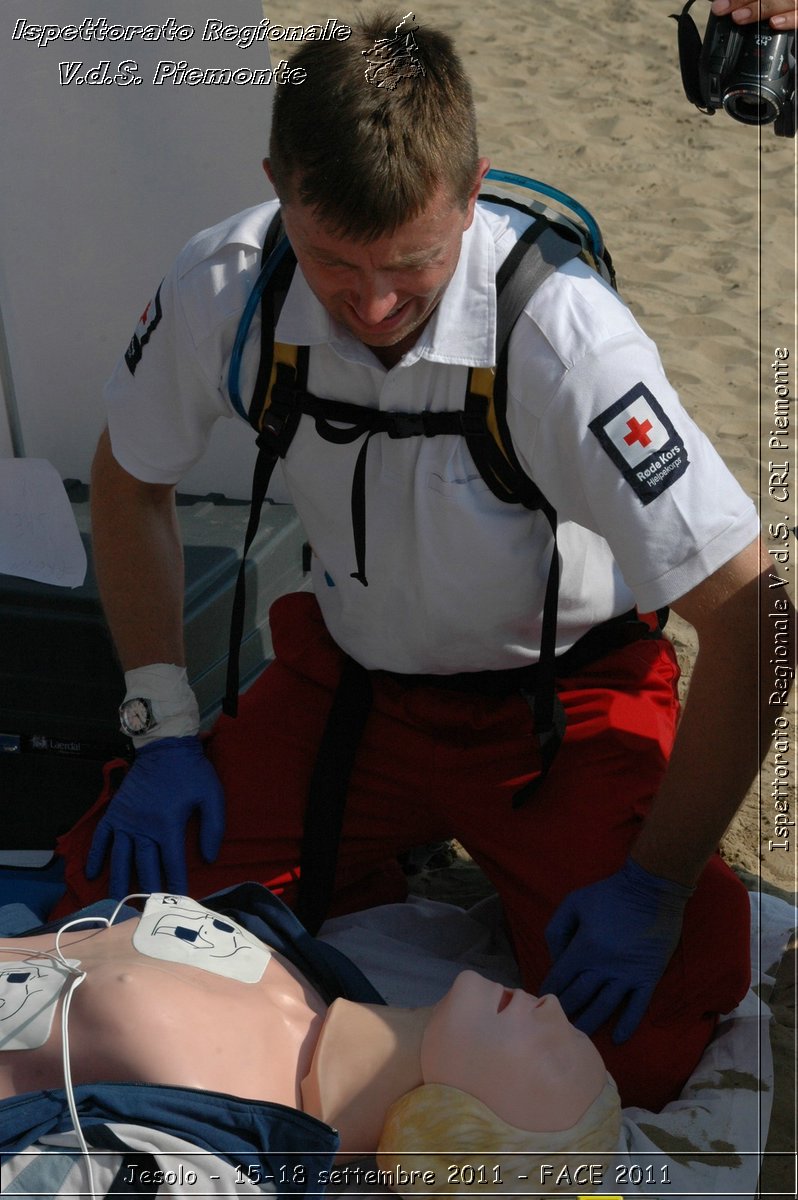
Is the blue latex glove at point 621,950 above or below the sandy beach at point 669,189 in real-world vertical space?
above

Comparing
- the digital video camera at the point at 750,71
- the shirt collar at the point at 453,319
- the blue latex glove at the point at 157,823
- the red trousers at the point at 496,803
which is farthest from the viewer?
the blue latex glove at the point at 157,823

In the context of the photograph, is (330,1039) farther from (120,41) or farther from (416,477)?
(120,41)

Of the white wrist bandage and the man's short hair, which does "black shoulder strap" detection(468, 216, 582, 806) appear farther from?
the white wrist bandage

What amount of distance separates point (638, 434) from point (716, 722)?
0.44 meters

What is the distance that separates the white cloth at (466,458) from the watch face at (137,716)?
37 centimetres

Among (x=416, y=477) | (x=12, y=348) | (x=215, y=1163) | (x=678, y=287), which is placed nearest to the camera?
(x=215, y=1163)

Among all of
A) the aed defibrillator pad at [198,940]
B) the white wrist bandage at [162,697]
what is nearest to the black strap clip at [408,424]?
the white wrist bandage at [162,697]

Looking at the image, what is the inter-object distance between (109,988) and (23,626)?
42.1 inches

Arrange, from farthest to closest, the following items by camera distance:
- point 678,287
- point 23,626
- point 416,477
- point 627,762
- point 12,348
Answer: point 678,287, point 12,348, point 23,626, point 627,762, point 416,477

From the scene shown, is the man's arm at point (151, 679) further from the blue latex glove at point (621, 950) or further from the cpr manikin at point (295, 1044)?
the blue latex glove at point (621, 950)

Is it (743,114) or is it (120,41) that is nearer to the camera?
(743,114)

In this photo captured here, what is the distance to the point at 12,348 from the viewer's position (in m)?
3.07

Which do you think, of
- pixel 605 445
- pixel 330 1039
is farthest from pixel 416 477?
pixel 330 1039

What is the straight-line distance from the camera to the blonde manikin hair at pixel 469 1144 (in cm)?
171
